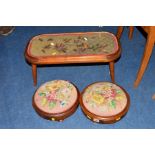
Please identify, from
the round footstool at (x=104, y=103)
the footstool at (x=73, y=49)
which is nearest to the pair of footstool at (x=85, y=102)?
the round footstool at (x=104, y=103)

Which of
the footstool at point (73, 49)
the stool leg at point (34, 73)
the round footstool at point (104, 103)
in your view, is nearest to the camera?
the round footstool at point (104, 103)

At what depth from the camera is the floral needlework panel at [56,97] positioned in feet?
7.45

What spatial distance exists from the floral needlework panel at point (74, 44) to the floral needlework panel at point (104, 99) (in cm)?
34

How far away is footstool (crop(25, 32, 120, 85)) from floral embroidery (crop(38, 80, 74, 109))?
21cm

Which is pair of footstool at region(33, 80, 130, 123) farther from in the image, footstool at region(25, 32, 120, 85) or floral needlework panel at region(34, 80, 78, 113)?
footstool at region(25, 32, 120, 85)

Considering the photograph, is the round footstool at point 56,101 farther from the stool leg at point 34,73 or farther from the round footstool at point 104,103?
the stool leg at point 34,73

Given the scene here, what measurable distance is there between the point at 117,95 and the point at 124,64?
72cm

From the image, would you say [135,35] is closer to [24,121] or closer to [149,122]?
[149,122]

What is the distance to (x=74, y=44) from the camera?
8.48 feet

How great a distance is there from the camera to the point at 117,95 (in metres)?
2.32

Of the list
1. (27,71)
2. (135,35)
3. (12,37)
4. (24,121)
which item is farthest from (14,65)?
(135,35)

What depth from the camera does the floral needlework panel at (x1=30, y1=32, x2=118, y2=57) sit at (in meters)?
2.48

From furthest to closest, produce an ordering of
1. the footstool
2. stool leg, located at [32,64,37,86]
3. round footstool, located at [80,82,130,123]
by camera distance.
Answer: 1. stool leg, located at [32,64,37,86]
2. the footstool
3. round footstool, located at [80,82,130,123]

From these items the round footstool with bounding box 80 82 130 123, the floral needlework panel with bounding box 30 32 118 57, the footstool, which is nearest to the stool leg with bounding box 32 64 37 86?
the footstool
